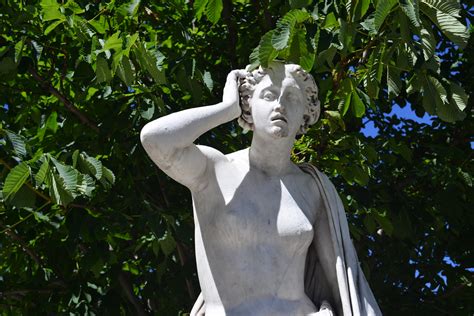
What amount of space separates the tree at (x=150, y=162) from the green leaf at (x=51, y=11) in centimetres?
2

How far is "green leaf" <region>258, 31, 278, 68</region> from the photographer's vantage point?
7.21 m

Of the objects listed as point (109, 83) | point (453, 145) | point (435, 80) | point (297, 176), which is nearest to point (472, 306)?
point (453, 145)

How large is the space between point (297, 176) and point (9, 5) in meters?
3.91

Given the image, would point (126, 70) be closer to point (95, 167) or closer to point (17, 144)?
point (95, 167)

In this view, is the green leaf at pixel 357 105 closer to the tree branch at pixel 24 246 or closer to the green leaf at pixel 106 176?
the green leaf at pixel 106 176

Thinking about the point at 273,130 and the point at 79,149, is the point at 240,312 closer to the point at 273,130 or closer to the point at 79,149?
the point at 273,130

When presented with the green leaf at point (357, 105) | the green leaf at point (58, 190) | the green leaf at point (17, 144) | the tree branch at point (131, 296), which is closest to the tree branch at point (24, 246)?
the tree branch at point (131, 296)

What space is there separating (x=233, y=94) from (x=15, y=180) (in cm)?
219

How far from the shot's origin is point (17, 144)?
9.03 m

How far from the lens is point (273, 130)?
6.85 metres

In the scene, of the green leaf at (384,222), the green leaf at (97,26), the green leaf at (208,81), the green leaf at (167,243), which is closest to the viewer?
the green leaf at (167,243)

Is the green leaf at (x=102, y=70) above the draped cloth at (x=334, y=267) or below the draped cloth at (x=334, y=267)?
above

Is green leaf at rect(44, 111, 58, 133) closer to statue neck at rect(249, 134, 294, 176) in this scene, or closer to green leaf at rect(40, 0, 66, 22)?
green leaf at rect(40, 0, 66, 22)

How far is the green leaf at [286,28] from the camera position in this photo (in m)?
7.59
